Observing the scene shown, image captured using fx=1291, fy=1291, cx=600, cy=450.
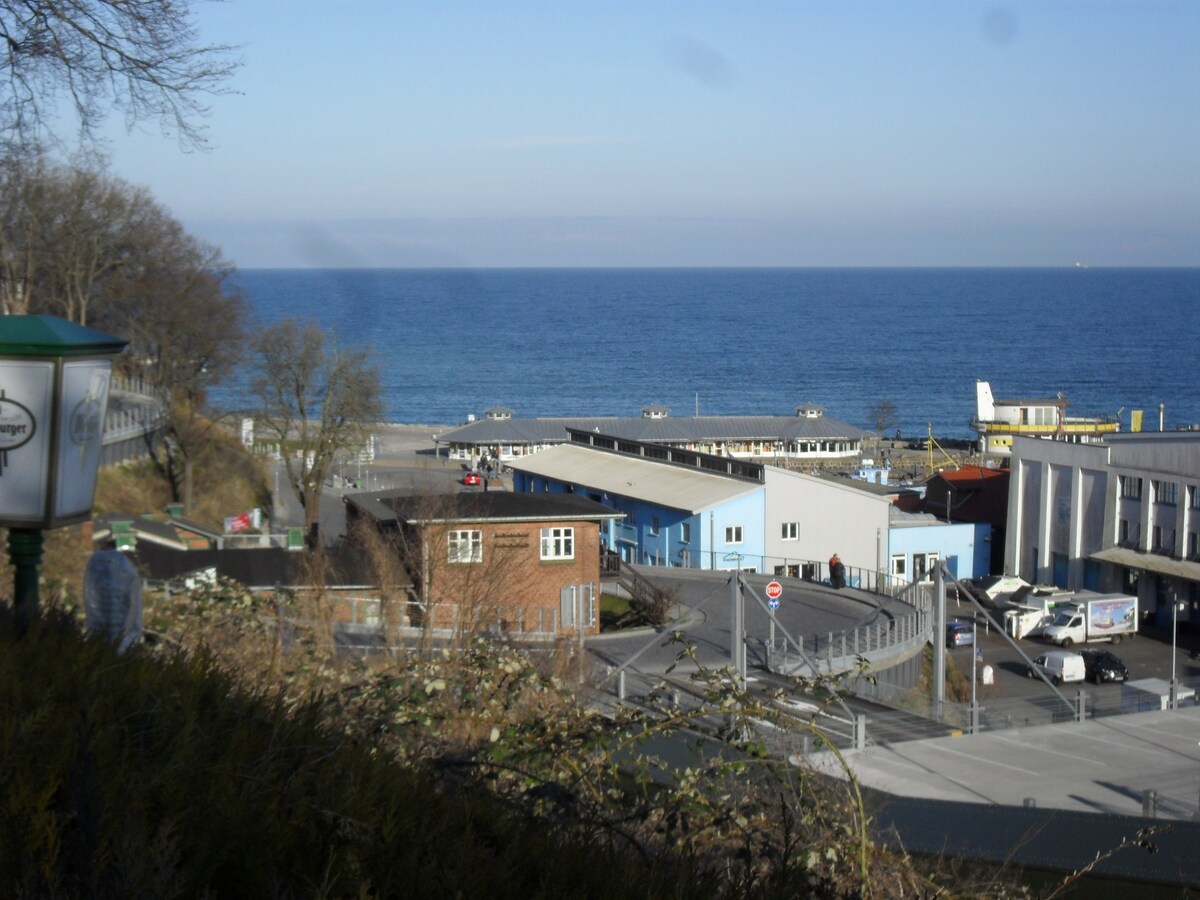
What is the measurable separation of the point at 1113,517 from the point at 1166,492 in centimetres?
178

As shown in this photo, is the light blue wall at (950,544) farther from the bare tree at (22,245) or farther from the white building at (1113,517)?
the bare tree at (22,245)

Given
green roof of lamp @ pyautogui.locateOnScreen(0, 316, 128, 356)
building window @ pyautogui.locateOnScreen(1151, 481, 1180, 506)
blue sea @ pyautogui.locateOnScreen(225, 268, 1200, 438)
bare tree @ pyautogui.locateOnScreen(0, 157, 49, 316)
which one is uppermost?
blue sea @ pyautogui.locateOnScreen(225, 268, 1200, 438)

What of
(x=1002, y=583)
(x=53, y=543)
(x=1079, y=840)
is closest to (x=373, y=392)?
(x=1002, y=583)

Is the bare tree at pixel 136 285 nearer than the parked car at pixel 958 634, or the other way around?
the bare tree at pixel 136 285

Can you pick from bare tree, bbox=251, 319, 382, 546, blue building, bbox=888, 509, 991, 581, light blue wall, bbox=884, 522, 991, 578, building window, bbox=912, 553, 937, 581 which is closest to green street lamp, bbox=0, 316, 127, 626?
bare tree, bbox=251, 319, 382, 546

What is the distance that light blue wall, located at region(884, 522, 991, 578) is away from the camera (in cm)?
3744

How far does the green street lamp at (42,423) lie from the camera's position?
12.8 ft

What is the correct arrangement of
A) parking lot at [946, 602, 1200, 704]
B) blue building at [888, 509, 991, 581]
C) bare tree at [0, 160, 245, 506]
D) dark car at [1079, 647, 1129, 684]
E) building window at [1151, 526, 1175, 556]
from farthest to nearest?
blue building at [888, 509, 991, 581]
building window at [1151, 526, 1175, 556]
dark car at [1079, 647, 1129, 684]
parking lot at [946, 602, 1200, 704]
bare tree at [0, 160, 245, 506]

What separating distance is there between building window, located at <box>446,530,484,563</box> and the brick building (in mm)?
15

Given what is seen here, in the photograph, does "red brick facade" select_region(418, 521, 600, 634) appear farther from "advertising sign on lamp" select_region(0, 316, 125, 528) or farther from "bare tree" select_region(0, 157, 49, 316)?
"advertising sign on lamp" select_region(0, 316, 125, 528)

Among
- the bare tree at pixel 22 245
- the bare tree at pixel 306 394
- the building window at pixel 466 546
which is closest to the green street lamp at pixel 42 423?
the building window at pixel 466 546

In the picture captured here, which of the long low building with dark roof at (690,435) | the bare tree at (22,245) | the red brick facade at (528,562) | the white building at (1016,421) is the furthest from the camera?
the white building at (1016,421)

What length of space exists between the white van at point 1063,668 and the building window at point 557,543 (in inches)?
412

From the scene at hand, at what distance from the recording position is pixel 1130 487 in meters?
35.2
